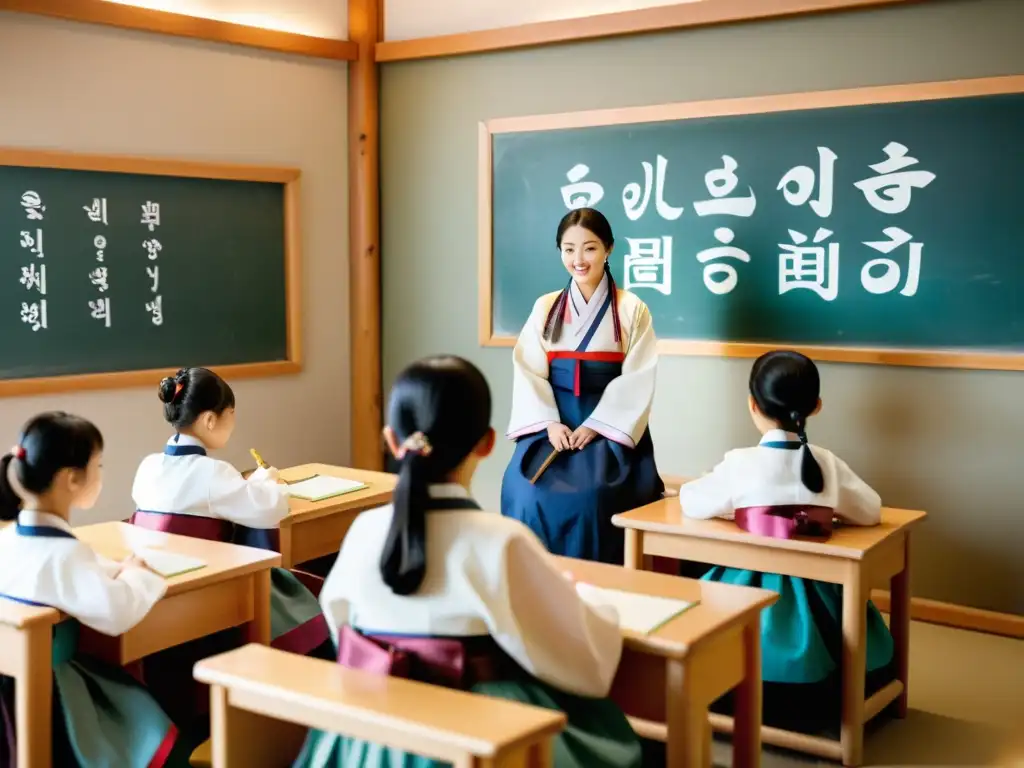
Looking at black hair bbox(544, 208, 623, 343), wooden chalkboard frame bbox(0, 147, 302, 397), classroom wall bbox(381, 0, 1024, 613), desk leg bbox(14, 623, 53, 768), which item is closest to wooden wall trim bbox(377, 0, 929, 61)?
classroom wall bbox(381, 0, 1024, 613)

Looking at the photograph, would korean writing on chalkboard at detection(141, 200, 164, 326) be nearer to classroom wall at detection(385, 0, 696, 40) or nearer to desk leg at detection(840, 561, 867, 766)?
classroom wall at detection(385, 0, 696, 40)

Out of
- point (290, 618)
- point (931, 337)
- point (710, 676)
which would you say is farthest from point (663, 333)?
point (710, 676)

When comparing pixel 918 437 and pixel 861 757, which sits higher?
pixel 918 437

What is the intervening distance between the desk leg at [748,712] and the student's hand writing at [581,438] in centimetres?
163

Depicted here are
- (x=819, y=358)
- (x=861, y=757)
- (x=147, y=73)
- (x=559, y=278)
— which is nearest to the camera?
(x=861, y=757)

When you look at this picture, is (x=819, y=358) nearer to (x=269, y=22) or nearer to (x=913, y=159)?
(x=913, y=159)

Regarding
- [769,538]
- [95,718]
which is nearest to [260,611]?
[95,718]

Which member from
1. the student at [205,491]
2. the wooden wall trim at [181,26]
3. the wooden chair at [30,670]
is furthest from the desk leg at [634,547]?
the wooden wall trim at [181,26]

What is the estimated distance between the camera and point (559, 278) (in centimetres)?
509

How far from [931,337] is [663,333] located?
3.54 ft

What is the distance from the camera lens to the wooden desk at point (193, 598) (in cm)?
255

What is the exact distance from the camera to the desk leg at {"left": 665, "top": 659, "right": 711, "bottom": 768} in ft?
7.22

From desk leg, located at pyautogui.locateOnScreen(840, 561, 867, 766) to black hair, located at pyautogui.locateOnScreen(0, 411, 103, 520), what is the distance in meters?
1.87

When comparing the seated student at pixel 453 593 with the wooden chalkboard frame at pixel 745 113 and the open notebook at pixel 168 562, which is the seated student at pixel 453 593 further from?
the wooden chalkboard frame at pixel 745 113
